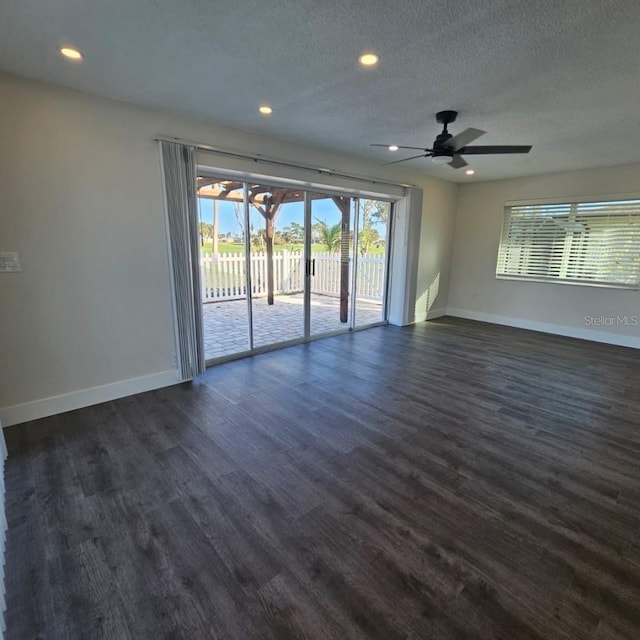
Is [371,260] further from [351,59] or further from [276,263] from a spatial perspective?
[351,59]

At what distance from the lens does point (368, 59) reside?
218 centimetres

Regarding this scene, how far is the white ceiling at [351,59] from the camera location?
5.71ft

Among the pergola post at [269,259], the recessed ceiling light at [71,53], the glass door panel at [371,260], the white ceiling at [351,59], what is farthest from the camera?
the glass door panel at [371,260]

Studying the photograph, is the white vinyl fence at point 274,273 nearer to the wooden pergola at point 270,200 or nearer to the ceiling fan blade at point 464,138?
the wooden pergola at point 270,200

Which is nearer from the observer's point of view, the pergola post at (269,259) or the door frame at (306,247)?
the door frame at (306,247)

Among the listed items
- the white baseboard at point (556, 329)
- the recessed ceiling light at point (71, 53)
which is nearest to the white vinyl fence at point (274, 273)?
the recessed ceiling light at point (71, 53)

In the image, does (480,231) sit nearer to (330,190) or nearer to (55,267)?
(330,190)

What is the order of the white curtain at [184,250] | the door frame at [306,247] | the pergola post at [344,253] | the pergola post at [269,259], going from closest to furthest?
the white curtain at [184,250] < the door frame at [306,247] < the pergola post at [269,259] < the pergola post at [344,253]

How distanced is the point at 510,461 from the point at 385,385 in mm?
1389

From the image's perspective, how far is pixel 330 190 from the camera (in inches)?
188

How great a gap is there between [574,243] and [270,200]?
479 cm

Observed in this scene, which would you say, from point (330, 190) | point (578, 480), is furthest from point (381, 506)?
point (330, 190)

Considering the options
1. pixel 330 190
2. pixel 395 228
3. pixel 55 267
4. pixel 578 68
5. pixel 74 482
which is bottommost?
pixel 74 482

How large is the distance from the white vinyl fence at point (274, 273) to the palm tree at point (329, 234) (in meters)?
0.13
